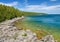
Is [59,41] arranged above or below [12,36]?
below

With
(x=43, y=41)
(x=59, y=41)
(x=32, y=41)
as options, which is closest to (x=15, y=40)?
(x=32, y=41)

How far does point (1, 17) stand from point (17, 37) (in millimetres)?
52263

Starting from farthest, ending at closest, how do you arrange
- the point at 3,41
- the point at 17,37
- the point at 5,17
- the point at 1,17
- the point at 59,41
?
the point at 5,17
the point at 1,17
the point at 59,41
the point at 17,37
the point at 3,41

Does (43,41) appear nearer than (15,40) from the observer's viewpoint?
No

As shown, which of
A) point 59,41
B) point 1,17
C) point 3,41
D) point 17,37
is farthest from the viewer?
point 1,17

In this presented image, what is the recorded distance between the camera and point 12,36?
27.9m

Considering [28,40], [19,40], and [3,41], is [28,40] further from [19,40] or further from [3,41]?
[3,41]

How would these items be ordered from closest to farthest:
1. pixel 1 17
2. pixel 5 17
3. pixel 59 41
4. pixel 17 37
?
pixel 17 37 < pixel 59 41 < pixel 1 17 < pixel 5 17

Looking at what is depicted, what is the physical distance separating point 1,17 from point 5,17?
6075mm

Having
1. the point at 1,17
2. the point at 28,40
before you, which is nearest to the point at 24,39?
the point at 28,40

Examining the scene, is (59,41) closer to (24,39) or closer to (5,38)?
(24,39)

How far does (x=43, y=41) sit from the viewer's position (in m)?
28.0

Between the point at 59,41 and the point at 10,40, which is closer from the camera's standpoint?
the point at 10,40

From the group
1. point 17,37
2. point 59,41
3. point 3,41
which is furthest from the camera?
point 59,41
